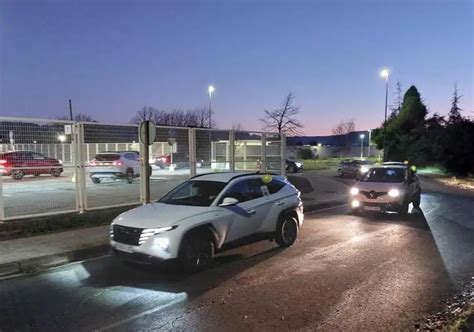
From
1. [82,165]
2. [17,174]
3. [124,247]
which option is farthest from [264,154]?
[124,247]

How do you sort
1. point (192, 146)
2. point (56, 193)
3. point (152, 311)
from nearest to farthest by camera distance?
point (152, 311) → point (56, 193) → point (192, 146)

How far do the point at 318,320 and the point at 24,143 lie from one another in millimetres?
8736

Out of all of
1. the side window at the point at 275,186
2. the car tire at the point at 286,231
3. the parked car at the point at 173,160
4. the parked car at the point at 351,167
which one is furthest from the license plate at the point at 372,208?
the parked car at the point at 351,167

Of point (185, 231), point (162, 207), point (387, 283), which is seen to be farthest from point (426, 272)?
point (162, 207)

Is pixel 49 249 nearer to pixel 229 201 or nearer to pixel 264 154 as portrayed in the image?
pixel 229 201

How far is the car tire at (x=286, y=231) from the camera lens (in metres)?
8.81

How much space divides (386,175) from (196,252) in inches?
371

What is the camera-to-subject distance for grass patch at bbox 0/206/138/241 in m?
9.85

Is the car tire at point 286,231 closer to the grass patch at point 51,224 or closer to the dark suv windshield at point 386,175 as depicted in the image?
the grass patch at point 51,224

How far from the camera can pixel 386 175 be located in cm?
1451

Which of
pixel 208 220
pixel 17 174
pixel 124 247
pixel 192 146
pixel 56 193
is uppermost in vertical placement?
pixel 192 146

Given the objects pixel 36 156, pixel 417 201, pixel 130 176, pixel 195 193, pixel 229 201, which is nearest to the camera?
pixel 229 201

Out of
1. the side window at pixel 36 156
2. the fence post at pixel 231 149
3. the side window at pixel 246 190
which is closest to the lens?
the side window at pixel 246 190

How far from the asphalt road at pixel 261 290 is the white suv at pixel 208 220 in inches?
13.6
